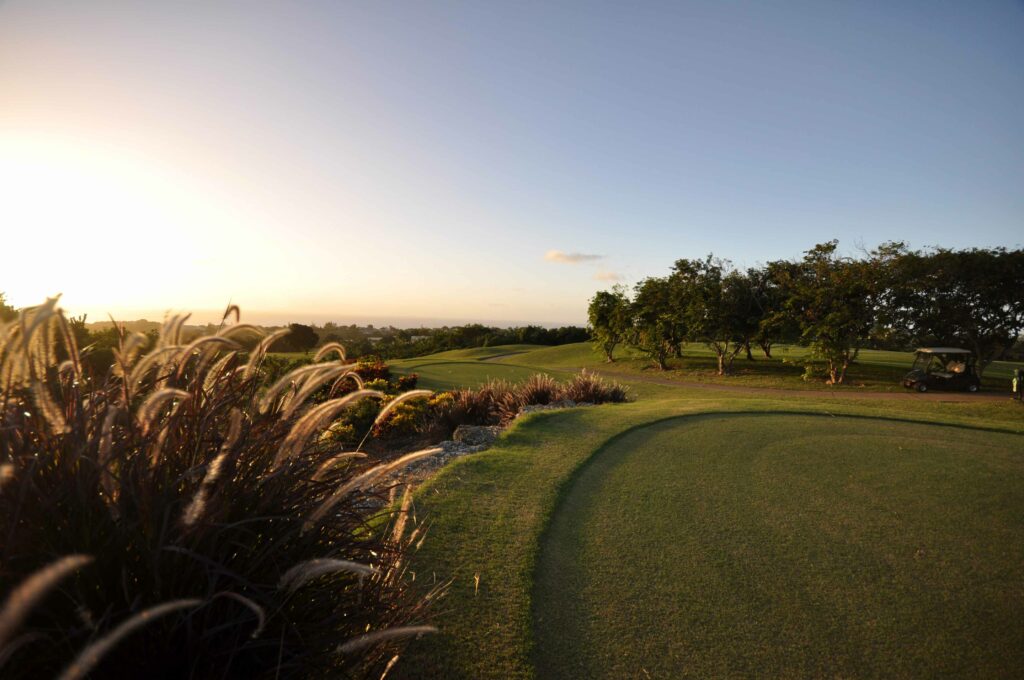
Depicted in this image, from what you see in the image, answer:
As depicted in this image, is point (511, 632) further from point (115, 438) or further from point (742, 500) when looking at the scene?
point (742, 500)

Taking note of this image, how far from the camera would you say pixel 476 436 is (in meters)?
8.91

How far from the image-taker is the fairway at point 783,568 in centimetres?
300

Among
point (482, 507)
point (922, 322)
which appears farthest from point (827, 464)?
point (922, 322)

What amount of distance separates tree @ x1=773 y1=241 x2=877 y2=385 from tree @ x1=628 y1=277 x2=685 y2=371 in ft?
19.7

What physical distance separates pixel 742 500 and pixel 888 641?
7.11 feet

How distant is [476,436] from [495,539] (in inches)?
185

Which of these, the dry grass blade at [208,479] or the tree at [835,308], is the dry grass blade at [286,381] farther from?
the tree at [835,308]

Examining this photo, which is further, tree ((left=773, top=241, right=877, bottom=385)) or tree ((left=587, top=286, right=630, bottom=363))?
tree ((left=587, top=286, right=630, bottom=363))

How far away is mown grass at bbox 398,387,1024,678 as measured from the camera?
2.81m

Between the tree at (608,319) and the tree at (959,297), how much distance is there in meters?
14.9

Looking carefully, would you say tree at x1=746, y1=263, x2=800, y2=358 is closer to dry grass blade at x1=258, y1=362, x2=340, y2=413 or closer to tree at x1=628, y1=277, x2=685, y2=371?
tree at x1=628, y1=277, x2=685, y2=371

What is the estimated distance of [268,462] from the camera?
88.1 inches

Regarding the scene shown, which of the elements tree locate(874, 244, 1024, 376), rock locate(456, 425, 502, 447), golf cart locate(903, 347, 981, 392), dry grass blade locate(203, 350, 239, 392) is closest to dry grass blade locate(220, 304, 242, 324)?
dry grass blade locate(203, 350, 239, 392)

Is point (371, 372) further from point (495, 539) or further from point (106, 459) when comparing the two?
point (106, 459)
